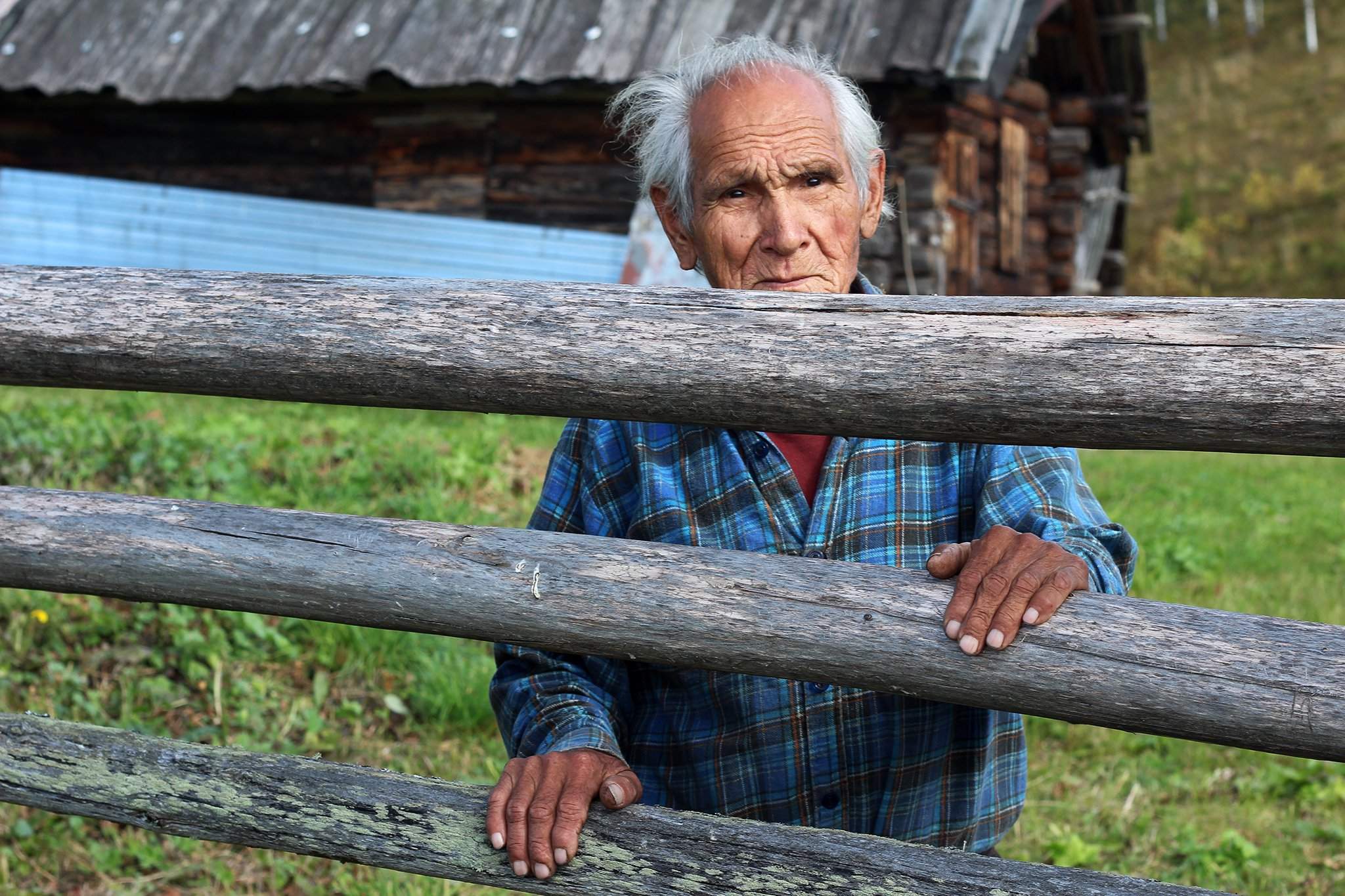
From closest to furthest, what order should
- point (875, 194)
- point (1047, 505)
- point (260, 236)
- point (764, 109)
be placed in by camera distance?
point (1047, 505) < point (764, 109) < point (875, 194) < point (260, 236)

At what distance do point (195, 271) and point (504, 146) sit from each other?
842cm

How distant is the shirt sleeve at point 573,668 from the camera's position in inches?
69.2

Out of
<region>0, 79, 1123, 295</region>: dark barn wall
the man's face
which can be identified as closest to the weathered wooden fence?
the man's face

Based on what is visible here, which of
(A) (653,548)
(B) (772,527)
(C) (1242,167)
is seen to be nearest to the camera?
(A) (653,548)

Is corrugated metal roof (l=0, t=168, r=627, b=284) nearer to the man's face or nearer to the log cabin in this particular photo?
the log cabin

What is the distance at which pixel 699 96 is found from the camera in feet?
6.51

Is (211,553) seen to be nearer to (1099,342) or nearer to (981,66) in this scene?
(1099,342)

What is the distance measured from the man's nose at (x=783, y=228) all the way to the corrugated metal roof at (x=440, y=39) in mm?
6250

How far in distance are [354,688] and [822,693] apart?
2.49 m

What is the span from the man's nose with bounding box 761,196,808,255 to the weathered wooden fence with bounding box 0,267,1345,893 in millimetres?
454

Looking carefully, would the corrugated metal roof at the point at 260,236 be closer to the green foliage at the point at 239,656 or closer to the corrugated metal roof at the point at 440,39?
the corrugated metal roof at the point at 440,39

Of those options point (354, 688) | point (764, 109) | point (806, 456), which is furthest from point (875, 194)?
point (354, 688)

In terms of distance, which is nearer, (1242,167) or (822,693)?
(822,693)

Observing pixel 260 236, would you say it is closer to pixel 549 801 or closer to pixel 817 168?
pixel 817 168
